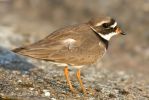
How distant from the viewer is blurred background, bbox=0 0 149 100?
1631 centimetres

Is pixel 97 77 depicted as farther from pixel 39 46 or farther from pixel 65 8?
pixel 65 8

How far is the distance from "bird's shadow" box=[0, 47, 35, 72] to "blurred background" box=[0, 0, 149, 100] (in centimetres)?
3

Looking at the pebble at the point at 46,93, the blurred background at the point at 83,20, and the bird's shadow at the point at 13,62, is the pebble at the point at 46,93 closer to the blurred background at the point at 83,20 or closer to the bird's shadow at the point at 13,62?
the bird's shadow at the point at 13,62

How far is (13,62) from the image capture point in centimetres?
1409

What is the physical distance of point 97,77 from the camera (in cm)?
1423

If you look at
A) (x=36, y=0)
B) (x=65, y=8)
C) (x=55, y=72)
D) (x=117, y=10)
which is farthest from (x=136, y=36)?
(x=55, y=72)

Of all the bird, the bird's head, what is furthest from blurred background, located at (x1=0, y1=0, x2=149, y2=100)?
the bird

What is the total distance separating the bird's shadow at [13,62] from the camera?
534 inches

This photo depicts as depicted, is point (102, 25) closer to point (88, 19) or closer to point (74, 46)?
point (74, 46)

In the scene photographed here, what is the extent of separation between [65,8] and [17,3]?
2.11m

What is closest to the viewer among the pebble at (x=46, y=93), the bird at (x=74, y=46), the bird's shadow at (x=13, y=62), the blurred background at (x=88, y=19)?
the bird at (x=74, y=46)

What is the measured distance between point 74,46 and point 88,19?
999 cm

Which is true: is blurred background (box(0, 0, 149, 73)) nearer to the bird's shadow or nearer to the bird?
the bird's shadow

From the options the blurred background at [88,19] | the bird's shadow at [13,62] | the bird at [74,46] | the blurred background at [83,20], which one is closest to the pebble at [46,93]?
the bird at [74,46]
